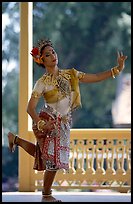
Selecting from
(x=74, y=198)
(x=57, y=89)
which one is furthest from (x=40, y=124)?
(x=74, y=198)

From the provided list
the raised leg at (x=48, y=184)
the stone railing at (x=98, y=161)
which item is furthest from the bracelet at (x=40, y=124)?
the stone railing at (x=98, y=161)

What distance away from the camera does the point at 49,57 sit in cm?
466

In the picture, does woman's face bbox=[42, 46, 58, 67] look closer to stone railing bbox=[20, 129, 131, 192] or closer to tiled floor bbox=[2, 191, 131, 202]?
tiled floor bbox=[2, 191, 131, 202]

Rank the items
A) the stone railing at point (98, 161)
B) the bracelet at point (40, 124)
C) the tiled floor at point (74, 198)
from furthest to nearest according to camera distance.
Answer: the stone railing at point (98, 161) → the tiled floor at point (74, 198) → the bracelet at point (40, 124)

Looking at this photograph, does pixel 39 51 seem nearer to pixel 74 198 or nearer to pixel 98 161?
pixel 74 198

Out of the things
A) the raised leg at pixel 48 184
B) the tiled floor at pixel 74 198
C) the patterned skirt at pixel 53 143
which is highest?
the patterned skirt at pixel 53 143

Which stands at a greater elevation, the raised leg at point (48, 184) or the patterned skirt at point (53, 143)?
the patterned skirt at point (53, 143)

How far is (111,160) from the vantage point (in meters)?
7.12

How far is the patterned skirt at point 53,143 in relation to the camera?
457cm

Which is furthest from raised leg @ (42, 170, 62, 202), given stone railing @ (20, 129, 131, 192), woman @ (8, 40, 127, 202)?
stone railing @ (20, 129, 131, 192)

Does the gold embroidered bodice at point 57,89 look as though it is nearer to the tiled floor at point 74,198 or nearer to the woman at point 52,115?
the woman at point 52,115

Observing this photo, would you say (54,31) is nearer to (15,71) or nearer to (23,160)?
(15,71)

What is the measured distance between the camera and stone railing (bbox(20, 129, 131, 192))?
22.7ft

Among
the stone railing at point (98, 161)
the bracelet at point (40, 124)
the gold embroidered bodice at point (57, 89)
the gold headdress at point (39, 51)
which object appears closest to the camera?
the bracelet at point (40, 124)
